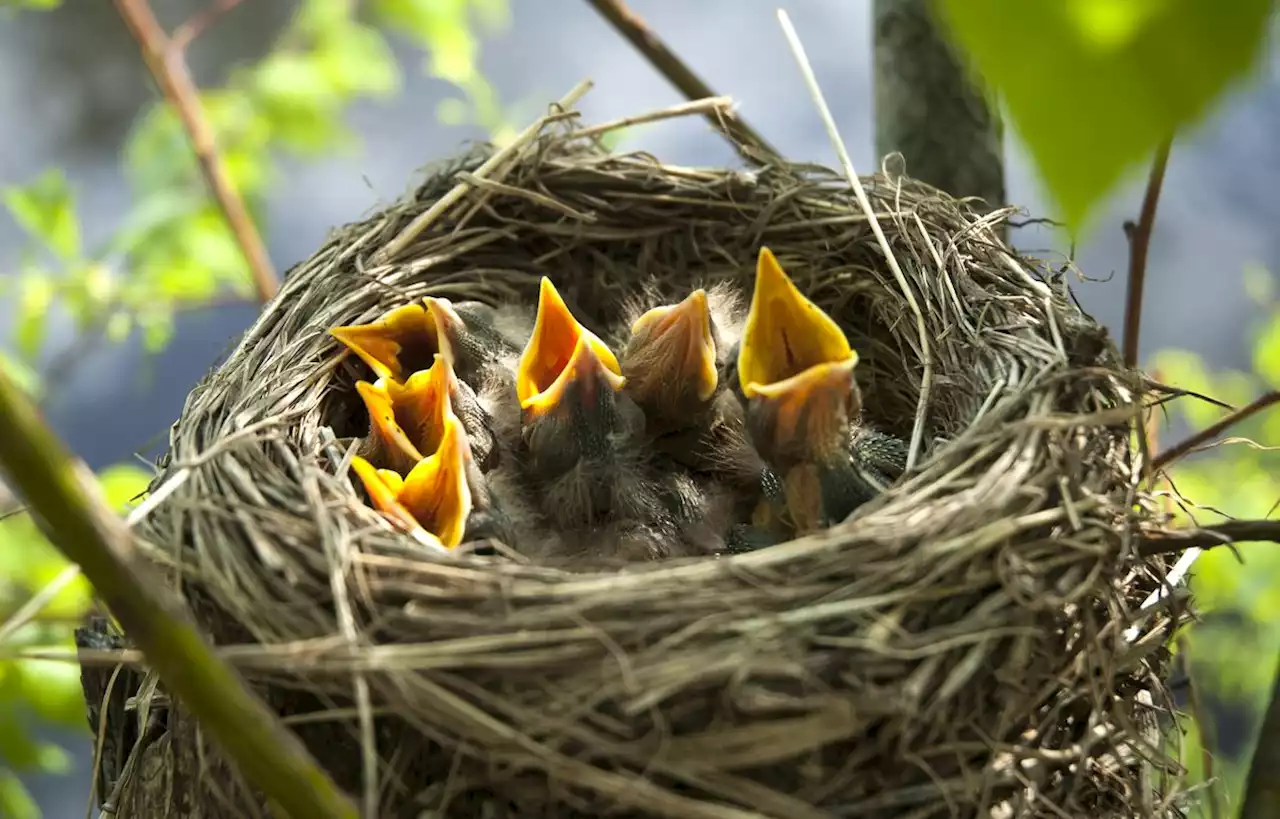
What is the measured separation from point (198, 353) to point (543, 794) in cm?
187

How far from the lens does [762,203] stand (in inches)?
53.2

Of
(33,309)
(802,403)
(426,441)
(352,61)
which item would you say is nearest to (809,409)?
(802,403)

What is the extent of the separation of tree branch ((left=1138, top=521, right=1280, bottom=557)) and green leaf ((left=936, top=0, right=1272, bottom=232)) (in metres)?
0.59

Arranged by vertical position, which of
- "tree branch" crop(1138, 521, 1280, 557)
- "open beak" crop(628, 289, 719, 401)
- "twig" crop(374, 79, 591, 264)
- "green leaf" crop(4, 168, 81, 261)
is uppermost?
"green leaf" crop(4, 168, 81, 261)

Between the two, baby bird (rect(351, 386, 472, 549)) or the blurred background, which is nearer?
baby bird (rect(351, 386, 472, 549))

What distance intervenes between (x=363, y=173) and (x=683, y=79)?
0.69 meters

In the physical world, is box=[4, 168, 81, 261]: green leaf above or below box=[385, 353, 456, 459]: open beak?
above

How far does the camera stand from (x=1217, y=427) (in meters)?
0.97

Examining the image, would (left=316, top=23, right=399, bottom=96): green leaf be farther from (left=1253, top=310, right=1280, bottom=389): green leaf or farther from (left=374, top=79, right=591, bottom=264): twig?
(left=1253, top=310, right=1280, bottom=389): green leaf

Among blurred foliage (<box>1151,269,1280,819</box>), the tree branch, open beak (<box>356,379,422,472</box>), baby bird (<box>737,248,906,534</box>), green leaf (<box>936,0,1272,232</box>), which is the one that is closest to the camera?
green leaf (<box>936,0,1272,232</box>)

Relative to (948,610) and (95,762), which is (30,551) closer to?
(95,762)

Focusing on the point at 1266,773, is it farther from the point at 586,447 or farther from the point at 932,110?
the point at 932,110

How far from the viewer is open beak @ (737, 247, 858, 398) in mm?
1023

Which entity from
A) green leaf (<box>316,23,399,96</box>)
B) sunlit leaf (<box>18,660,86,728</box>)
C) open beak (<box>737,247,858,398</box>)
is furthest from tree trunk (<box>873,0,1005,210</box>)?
sunlit leaf (<box>18,660,86,728</box>)
